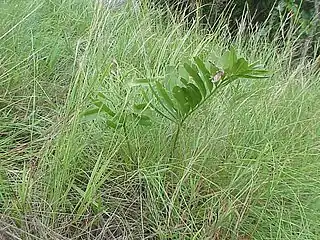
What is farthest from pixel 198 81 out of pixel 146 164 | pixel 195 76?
pixel 146 164

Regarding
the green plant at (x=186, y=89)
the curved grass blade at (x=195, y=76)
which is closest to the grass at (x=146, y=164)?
the green plant at (x=186, y=89)

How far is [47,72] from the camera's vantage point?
7.00ft

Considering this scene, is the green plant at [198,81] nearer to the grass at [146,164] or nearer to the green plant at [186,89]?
the green plant at [186,89]

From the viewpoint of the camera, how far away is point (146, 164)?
5.51ft

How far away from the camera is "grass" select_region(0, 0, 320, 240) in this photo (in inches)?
61.3

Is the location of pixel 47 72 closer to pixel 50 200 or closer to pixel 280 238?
pixel 50 200

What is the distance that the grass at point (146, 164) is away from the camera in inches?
61.3

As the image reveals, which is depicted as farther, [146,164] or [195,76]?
[146,164]

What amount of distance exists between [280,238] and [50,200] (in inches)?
24.9

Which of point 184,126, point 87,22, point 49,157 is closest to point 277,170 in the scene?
point 184,126

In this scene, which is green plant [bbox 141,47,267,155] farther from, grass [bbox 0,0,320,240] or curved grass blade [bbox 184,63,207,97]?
grass [bbox 0,0,320,240]

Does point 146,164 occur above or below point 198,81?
below

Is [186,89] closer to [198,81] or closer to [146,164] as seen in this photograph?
[198,81]

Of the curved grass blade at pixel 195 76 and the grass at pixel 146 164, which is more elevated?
the curved grass blade at pixel 195 76
